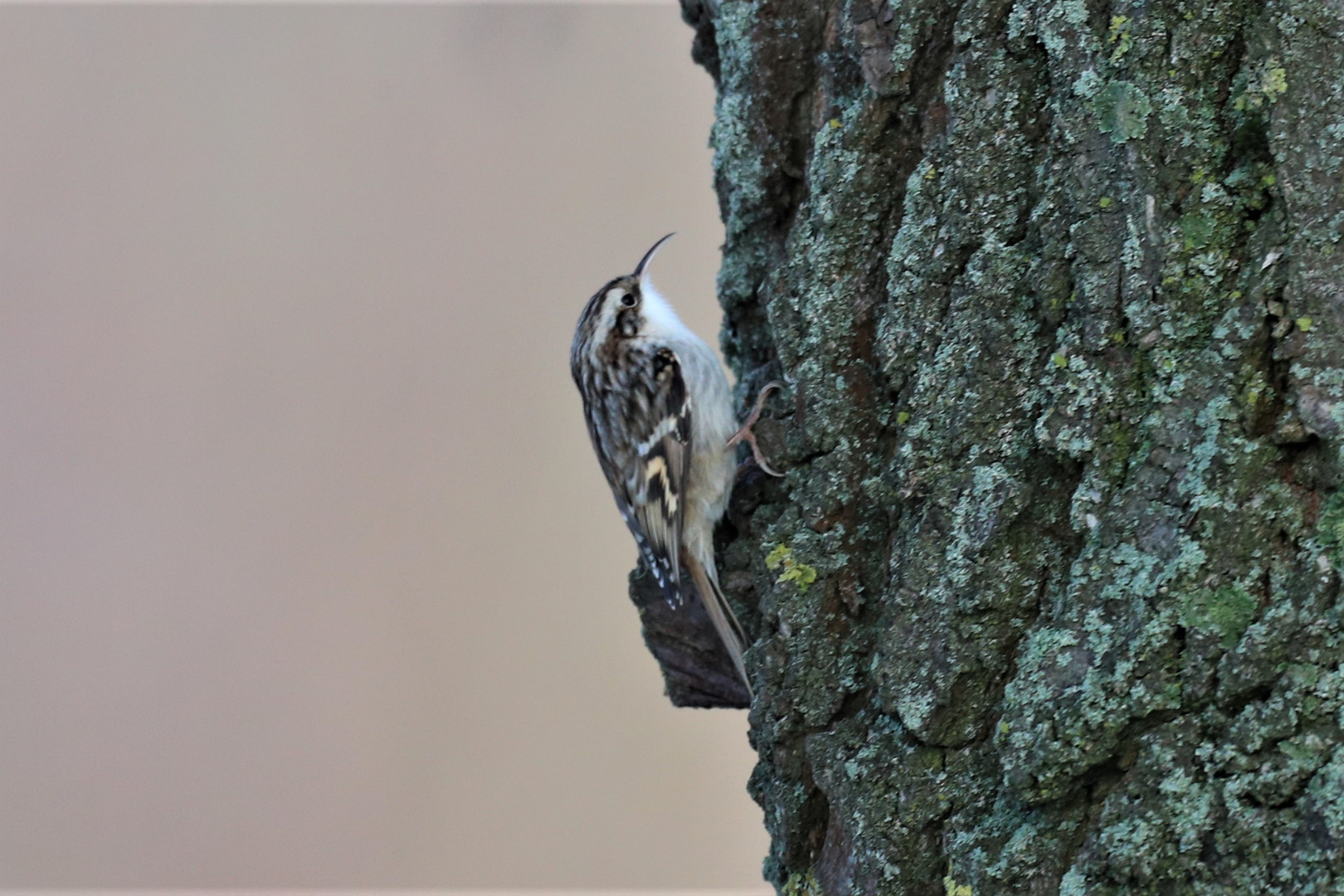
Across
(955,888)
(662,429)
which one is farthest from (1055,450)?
(662,429)

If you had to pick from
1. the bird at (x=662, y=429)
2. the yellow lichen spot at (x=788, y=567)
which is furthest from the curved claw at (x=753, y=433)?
the yellow lichen spot at (x=788, y=567)

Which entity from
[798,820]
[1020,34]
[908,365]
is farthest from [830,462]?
[1020,34]

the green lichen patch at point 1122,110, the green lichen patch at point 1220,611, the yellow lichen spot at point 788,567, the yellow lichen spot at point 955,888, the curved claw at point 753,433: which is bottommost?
the yellow lichen spot at point 955,888

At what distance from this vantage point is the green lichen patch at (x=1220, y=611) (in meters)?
1.05

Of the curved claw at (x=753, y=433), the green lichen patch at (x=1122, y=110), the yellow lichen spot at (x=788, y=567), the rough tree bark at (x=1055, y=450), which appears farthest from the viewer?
the curved claw at (x=753, y=433)

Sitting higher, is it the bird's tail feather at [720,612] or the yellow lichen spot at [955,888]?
the bird's tail feather at [720,612]

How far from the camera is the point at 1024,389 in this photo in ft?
4.17

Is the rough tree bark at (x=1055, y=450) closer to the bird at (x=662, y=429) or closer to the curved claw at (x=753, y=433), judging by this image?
the curved claw at (x=753, y=433)

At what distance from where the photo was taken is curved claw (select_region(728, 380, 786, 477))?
66.2 inches

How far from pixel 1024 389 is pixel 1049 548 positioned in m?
0.18

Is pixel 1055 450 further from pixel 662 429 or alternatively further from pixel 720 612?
pixel 662 429

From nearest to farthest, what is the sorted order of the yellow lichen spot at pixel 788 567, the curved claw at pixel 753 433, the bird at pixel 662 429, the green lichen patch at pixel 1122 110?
the green lichen patch at pixel 1122 110, the yellow lichen spot at pixel 788 567, the curved claw at pixel 753 433, the bird at pixel 662 429

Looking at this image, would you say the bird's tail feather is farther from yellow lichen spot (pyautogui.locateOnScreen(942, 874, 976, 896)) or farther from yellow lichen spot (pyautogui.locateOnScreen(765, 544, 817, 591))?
yellow lichen spot (pyautogui.locateOnScreen(942, 874, 976, 896))

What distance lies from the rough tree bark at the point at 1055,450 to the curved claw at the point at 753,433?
50 mm
